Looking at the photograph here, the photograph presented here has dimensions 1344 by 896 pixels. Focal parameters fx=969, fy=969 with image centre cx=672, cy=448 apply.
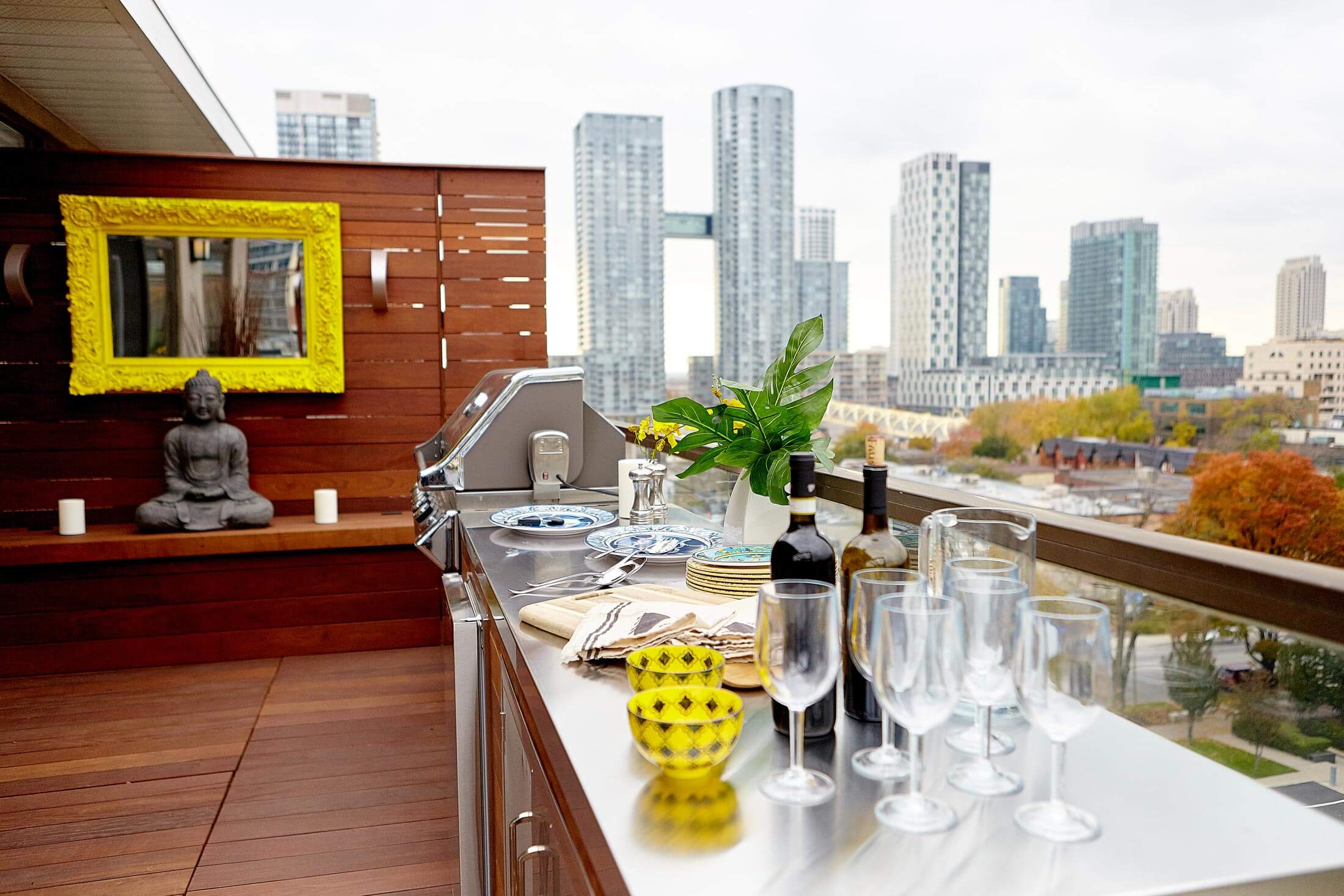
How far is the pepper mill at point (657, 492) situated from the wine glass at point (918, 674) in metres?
1.37

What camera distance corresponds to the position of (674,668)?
989 millimetres

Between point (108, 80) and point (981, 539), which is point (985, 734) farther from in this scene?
point (108, 80)

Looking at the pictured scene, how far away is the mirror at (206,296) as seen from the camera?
4348 mm

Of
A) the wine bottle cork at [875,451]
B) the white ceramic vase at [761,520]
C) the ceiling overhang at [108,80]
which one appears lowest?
the white ceramic vase at [761,520]

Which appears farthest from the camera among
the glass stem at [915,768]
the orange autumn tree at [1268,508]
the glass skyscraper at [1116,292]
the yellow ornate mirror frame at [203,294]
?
the glass skyscraper at [1116,292]

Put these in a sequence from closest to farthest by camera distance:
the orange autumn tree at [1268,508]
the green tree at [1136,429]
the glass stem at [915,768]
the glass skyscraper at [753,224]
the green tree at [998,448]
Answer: the glass stem at [915,768] → the glass skyscraper at [753,224] → the orange autumn tree at [1268,508] → the green tree at [1136,429] → the green tree at [998,448]

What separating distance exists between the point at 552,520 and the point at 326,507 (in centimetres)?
264

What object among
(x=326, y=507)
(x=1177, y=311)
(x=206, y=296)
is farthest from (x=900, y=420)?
(x=206, y=296)

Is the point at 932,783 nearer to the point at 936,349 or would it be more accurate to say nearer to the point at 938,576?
the point at 938,576

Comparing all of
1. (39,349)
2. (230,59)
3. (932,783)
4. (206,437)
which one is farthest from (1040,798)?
(230,59)

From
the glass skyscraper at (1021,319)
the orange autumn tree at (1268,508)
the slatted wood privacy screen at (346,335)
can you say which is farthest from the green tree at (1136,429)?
the slatted wood privacy screen at (346,335)

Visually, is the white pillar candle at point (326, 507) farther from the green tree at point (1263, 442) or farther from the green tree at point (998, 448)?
the green tree at point (998, 448)

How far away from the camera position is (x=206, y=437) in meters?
4.25

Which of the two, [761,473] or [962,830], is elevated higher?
[761,473]
